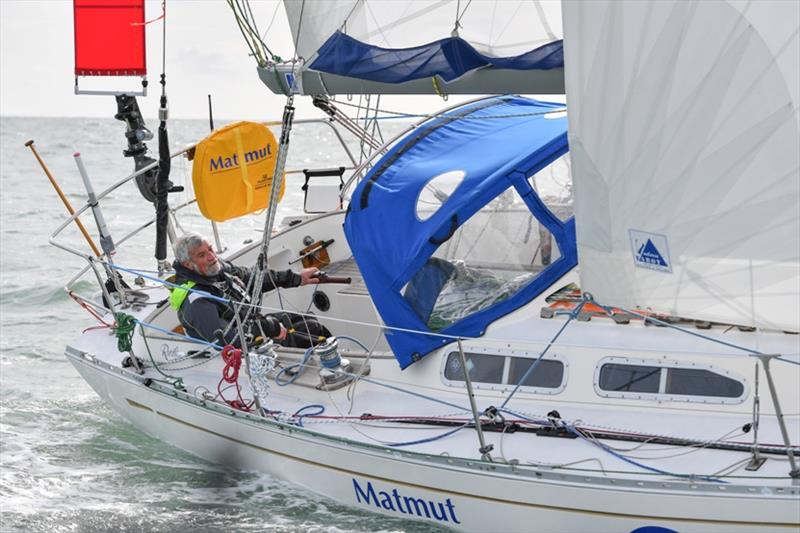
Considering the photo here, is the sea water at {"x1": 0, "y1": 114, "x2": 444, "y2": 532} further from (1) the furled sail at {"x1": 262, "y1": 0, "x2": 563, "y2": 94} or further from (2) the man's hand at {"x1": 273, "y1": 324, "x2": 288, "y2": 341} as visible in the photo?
(1) the furled sail at {"x1": 262, "y1": 0, "x2": 563, "y2": 94}

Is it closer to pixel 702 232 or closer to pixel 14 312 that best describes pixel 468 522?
pixel 702 232

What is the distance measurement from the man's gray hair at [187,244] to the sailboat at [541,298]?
491mm

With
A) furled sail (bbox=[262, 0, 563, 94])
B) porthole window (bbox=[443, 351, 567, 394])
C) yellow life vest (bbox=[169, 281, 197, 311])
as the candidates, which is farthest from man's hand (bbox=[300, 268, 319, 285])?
porthole window (bbox=[443, 351, 567, 394])

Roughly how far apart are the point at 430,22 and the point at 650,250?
2.09 metres

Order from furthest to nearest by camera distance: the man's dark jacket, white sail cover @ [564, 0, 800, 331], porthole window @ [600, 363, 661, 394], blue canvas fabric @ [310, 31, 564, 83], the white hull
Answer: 1. the man's dark jacket
2. blue canvas fabric @ [310, 31, 564, 83]
3. porthole window @ [600, 363, 661, 394]
4. the white hull
5. white sail cover @ [564, 0, 800, 331]

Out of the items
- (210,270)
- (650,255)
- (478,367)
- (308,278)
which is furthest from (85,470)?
(650,255)

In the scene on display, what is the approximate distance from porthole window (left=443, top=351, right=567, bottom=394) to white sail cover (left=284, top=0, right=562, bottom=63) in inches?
60.1

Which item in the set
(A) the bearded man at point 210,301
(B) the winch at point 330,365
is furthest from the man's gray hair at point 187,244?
(B) the winch at point 330,365

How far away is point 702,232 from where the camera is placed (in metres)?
4.30

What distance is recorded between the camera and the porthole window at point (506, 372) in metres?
5.14

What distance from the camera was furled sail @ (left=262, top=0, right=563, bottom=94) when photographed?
565cm

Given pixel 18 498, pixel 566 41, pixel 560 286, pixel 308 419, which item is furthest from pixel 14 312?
pixel 566 41

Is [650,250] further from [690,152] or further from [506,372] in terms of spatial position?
[506,372]

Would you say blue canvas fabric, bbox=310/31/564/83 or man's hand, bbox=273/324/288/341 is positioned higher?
blue canvas fabric, bbox=310/31/564/83
